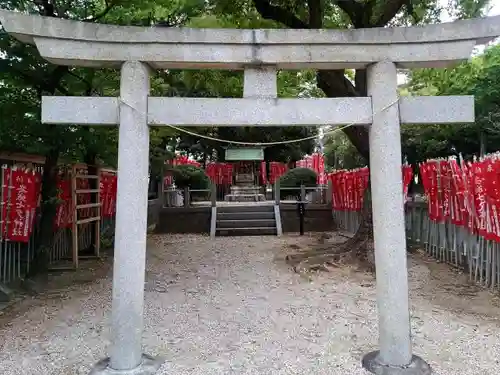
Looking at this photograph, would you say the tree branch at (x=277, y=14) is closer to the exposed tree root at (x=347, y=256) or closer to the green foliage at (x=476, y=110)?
the green foliage at (x=476, y=110)

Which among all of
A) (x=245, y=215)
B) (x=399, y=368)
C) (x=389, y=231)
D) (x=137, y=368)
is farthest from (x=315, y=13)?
(x=245, y=215)

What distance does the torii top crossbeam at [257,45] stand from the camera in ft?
13.4

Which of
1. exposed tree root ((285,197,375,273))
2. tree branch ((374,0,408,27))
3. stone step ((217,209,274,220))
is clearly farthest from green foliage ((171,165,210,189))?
tree branch ((374,0,408,27))

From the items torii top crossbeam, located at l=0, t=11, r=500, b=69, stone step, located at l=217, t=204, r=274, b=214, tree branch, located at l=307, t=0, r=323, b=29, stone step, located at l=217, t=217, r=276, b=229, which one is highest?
tree branch, located at l=307, t=0, r=323, b=29

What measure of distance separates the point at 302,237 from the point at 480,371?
995 cm

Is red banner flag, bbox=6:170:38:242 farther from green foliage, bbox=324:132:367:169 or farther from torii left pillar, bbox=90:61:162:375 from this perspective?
green foliage, bbox=324:132:367:169

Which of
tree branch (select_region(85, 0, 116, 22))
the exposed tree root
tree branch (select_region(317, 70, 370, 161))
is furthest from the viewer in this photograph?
tree branch (select_region(317, 70, 370, 161))

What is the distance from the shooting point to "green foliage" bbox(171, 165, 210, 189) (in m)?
20.8

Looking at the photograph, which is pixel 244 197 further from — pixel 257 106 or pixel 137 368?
pixel 137 368

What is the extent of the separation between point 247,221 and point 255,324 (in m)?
9.76

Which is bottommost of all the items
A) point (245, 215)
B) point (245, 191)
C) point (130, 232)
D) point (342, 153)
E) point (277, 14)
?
point (245, 215)

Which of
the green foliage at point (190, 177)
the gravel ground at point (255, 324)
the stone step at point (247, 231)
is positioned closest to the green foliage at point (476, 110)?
the gravel ground at point (255, 324)

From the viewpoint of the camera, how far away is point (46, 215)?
762 cm

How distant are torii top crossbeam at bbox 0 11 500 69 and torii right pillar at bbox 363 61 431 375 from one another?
0.27 m
